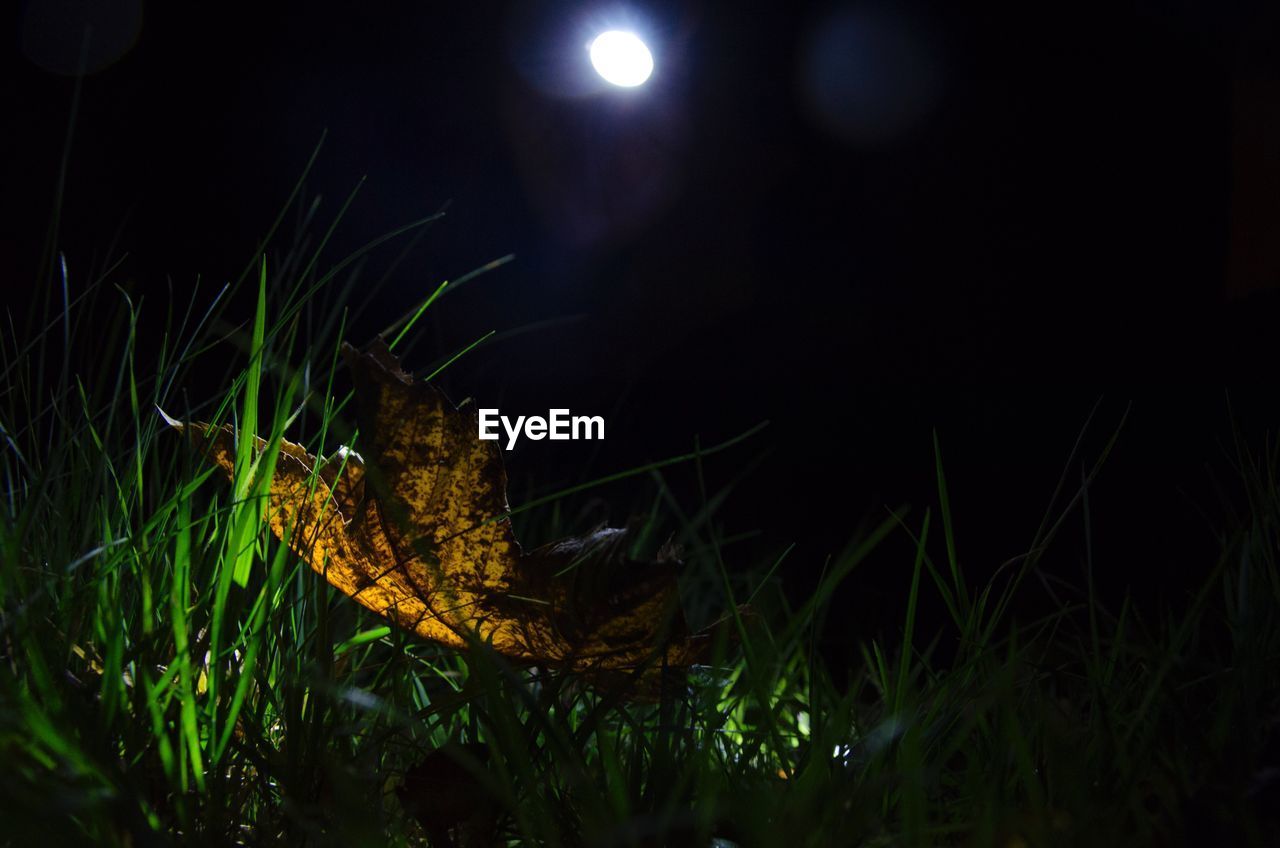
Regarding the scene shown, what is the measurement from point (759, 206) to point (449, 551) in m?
1.69

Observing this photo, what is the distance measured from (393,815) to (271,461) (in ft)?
0.66

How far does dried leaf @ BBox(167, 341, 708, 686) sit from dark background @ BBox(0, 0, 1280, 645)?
104cm

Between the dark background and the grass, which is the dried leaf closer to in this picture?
the grass

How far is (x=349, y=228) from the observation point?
74.4 inches

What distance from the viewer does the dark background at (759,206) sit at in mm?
1571

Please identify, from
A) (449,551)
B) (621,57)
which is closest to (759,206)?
(621,57)

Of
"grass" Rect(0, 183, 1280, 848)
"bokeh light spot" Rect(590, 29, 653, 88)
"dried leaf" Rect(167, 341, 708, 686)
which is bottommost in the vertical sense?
"grass" Rect(0, 183, 1280, 848)

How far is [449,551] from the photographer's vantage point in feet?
1.34

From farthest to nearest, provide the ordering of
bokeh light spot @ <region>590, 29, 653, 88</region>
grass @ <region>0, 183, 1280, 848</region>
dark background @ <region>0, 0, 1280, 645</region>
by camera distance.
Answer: dark background @ <region>0, 0, 1280, 645</region>, bokeh light spot @ <region>590, 29, 653, 88</region>, grass @ <region>0, 183, 1280, 848</region>

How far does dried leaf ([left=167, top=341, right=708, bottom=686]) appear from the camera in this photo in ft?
1.21

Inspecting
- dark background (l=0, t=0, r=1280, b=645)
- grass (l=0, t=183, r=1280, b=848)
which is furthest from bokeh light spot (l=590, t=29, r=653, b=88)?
grass (l=0, t=183, r=1280, b=848)

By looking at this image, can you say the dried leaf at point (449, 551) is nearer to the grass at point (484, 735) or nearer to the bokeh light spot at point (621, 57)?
the grass at point (484, 735)

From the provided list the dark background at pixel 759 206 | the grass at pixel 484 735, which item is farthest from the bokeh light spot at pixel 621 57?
the grass at pixel 484 735

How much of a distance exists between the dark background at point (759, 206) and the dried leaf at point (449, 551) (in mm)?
1043
